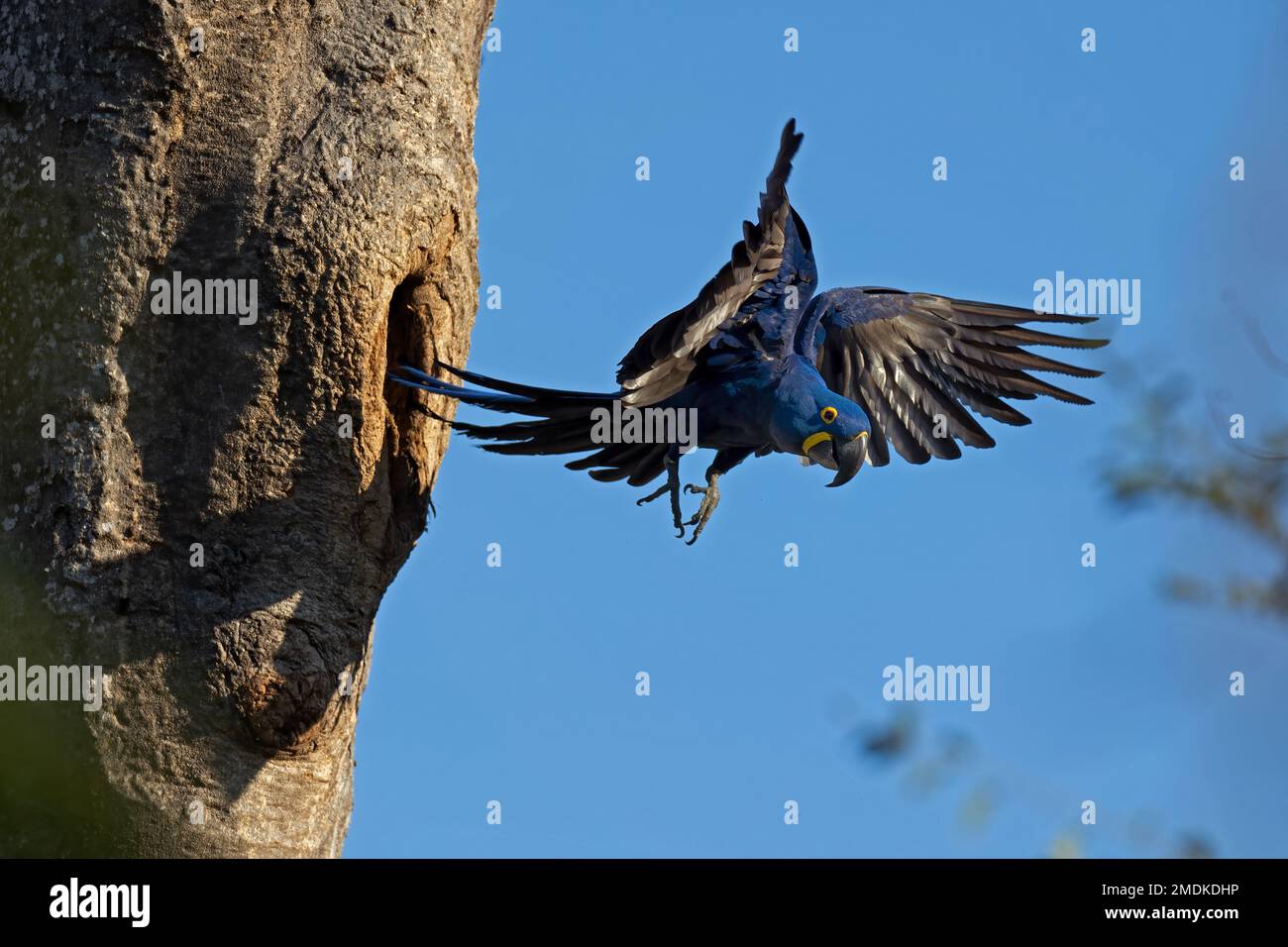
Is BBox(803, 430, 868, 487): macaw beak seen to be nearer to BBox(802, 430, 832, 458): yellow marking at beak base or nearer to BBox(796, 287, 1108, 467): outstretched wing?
BBox(802, 430, 832, 458): yellow marking at beak base

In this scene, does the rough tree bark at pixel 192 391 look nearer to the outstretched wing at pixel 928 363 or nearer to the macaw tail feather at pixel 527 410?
the macaw tail feather at pixel 527 410

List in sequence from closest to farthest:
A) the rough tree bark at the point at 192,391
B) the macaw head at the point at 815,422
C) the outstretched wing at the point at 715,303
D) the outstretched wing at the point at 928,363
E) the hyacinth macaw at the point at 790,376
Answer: the rough tree bark at the point at 192,391 → the outstretched wing at the point at 715,303 → the hyacinth macaw at the point at 790,376 → the macaw head at the point at 815,422 → the outstretched wing at the point at 928,363

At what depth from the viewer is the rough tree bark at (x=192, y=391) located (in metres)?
4.64

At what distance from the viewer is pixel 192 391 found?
480 cm

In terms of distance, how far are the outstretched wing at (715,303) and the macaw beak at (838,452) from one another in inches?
23.3

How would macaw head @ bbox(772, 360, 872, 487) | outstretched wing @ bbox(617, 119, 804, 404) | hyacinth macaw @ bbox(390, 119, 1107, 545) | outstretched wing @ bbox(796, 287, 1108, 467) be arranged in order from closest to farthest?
1. outstretched wing @ bbox(617, 119, 804, 404)
2. hyacinth macaw @ bbox(390, 119, 1107, 545)
3. macaw head @ bbox(772, 360, 872, 487)
4. outstretched wing @ bbox(796, 287, 1108, 467)

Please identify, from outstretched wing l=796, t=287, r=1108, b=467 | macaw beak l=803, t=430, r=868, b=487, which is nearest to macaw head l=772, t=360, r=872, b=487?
macaw beak l=803, t=430, r=868, b=487

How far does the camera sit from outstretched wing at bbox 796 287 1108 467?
6605 mm

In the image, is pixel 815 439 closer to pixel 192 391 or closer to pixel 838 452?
pixel 838 452

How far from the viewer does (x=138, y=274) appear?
4.71 metres

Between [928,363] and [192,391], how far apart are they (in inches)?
130

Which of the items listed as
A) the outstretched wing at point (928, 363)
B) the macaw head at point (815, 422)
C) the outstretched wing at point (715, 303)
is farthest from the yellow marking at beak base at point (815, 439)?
the outstretched wing at point (928, 363)

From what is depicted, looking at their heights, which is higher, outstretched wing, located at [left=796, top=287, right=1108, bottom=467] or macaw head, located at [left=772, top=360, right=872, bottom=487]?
outstretched wing, located at [left=796, top=287, right=1108, bottom=467]
